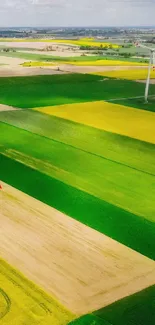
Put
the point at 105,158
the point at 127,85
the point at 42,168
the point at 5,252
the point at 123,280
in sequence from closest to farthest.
Result: the point at 123,280
the point at 5,252
the point at 42,168
the point at 105,158
the point at 127,85

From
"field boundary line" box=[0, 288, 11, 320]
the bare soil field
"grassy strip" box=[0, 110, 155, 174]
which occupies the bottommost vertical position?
the bare soil field

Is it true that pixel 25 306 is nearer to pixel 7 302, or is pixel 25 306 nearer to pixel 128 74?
pixel 7 302

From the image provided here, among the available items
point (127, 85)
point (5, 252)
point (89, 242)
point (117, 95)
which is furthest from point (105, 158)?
point (127, 85)

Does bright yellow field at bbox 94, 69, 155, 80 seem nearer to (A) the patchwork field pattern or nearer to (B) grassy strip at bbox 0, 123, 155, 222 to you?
(A) the patchwork field pattern

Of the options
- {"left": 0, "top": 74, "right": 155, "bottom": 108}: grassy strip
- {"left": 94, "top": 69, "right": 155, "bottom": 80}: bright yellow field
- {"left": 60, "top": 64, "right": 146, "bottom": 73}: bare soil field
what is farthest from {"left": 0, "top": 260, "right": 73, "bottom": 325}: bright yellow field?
{"left": 60, "top": 64, "right": 146, "bottom": 73}: bare soil field

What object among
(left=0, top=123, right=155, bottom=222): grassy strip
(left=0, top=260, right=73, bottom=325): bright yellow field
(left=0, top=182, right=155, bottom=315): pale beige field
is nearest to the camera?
(left=0, top=260, right=73, bottom=325): bright yellow field

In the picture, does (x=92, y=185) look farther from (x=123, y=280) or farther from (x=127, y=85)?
(x=127, y=85)
